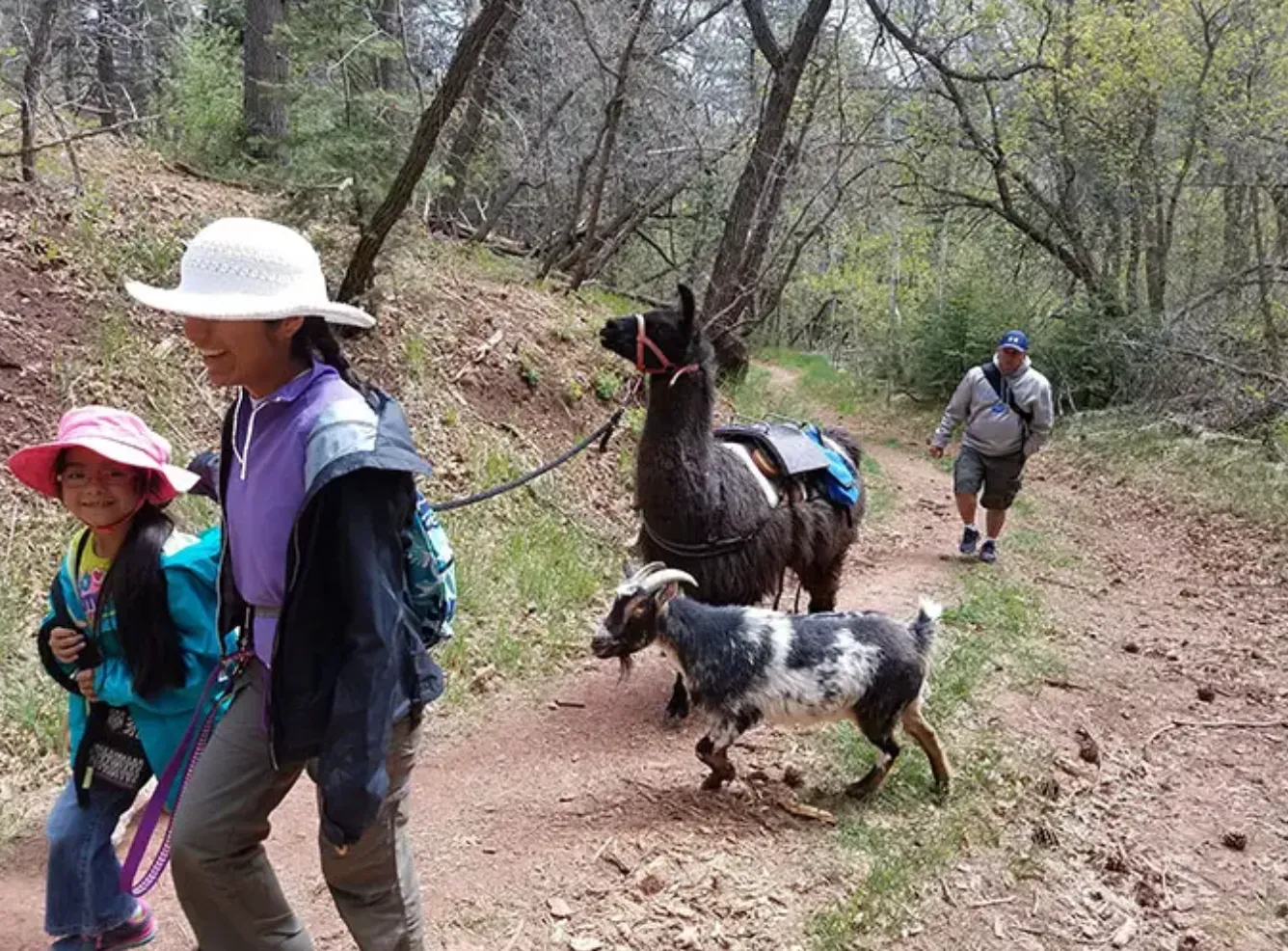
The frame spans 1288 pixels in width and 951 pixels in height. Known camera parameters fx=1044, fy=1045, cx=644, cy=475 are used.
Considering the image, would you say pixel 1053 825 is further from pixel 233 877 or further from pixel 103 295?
pixel 103 295

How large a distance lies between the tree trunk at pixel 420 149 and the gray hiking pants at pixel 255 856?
5.36m

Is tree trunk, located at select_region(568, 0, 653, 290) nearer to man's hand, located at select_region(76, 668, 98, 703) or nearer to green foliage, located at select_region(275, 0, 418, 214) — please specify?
green foliage, located at select_region(275, 0, 418, 214)

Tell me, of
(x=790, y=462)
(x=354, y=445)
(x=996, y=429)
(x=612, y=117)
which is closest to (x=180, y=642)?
(x=354, y=445)

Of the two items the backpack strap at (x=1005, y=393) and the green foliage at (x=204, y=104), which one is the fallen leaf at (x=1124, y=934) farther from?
the green foliage at (x=204, y=104)

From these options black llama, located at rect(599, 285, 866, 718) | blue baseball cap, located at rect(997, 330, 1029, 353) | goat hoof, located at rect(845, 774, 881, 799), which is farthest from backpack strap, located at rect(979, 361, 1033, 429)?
goat hoof, located at rect(845, 774, 881, 799)

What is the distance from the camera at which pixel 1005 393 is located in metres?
8.97

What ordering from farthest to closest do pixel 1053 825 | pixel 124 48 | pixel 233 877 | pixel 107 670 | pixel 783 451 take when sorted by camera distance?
pixel 124 48 → pixel 783 451 → pixel 1053 825 → pixel 107 670 → pixel 233 877

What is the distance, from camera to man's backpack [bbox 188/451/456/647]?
2.59 metres

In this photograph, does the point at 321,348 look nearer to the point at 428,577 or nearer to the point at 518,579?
the point at 428,577

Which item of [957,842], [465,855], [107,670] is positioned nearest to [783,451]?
[957,842]

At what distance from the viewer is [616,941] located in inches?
143

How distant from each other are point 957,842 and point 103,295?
6285mm

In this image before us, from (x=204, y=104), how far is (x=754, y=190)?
652 cm

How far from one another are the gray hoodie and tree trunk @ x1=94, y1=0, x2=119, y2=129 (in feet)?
27.3
